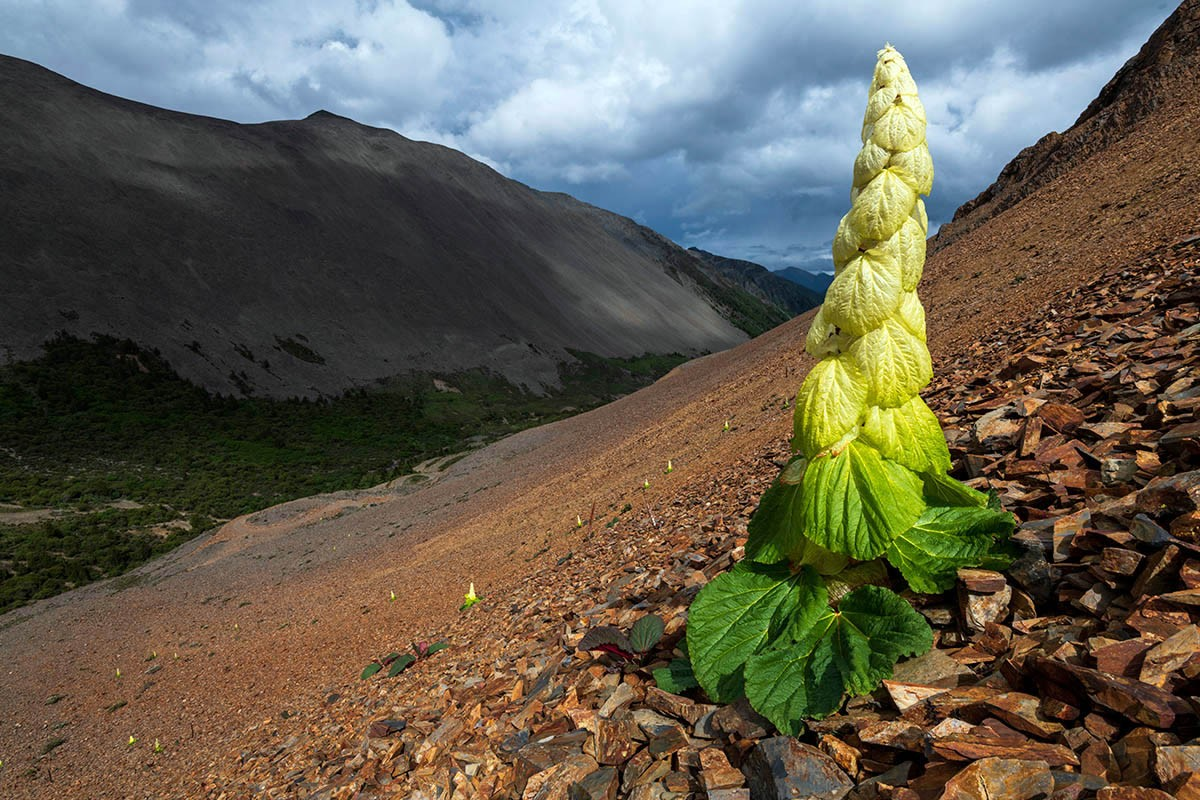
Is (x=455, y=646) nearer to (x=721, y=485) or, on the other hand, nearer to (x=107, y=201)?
(x=721, y=485)

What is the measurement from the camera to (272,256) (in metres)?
68.4

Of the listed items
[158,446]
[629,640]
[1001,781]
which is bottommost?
[629,640]

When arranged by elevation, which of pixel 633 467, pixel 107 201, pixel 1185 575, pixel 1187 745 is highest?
pixel 107 201

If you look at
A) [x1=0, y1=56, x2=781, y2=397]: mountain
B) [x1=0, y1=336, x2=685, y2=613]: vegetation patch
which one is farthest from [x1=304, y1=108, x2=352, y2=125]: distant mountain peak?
[x1=0, y1=336, x2=685, y2=613]: vegetation patch

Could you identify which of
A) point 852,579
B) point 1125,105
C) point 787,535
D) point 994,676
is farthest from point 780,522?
point 1125,105

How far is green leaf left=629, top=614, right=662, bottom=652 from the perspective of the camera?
11.4ft

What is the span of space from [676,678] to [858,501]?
4.46 ft

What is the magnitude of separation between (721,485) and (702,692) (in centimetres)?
612

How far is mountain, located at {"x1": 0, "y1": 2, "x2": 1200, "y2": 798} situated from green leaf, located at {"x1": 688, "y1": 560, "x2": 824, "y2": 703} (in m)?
0.20

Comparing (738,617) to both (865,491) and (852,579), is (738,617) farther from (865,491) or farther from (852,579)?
(865,491)

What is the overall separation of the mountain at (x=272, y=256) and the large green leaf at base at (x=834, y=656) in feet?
198

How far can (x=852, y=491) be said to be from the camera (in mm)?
2350

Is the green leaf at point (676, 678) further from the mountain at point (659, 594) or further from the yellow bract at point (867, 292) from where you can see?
the yellow bract at point (867, 292)

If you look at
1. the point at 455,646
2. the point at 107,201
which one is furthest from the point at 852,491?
the point at 107,201
